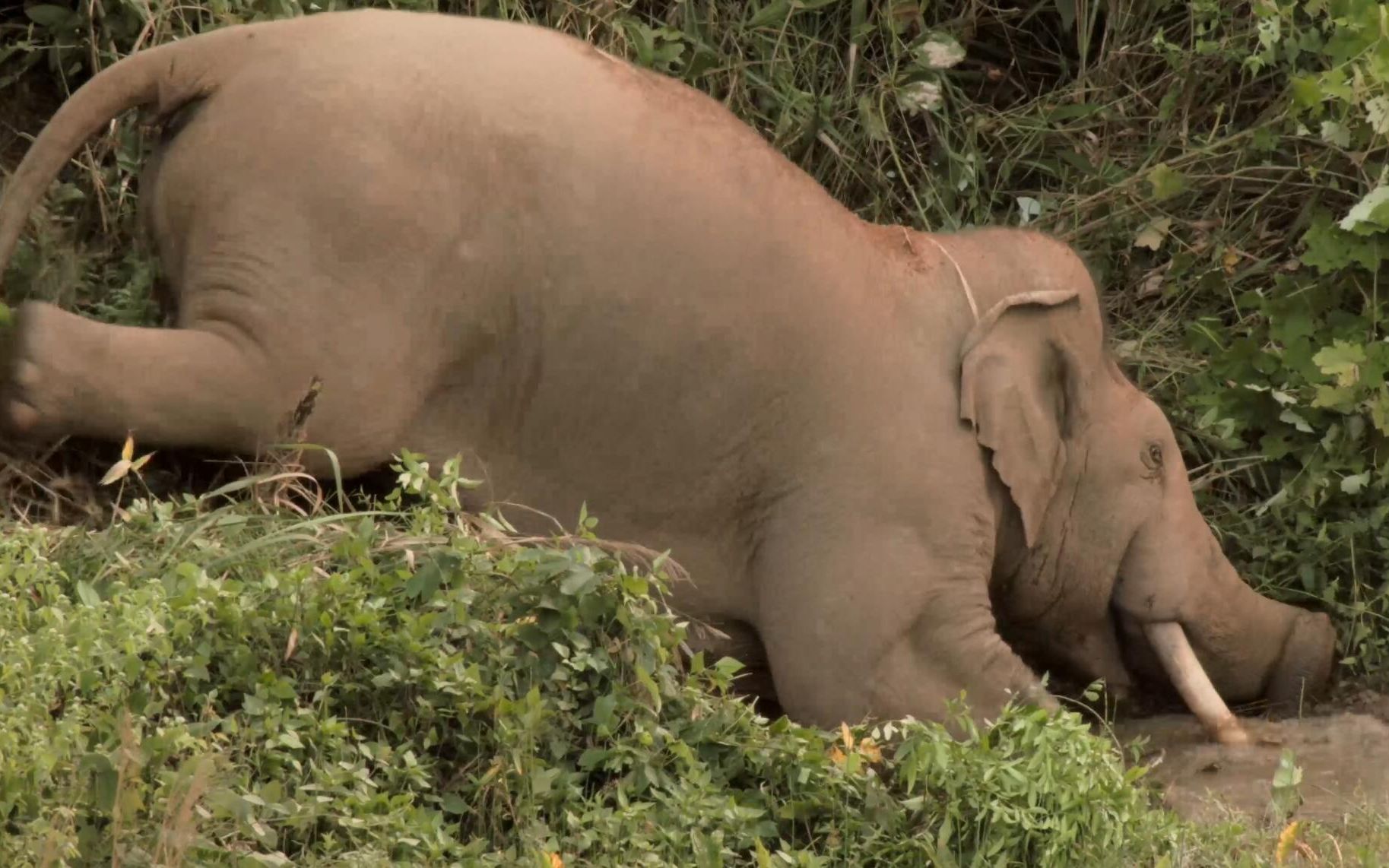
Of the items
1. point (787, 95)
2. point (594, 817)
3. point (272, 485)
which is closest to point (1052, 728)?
point (594, 817)

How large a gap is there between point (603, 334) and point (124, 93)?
112 centimetres

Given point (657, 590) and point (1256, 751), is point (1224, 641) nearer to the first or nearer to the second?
point (1256, 751)

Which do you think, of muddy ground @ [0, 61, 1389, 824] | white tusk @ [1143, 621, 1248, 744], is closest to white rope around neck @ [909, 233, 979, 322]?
white tusk @ [1143, 621, 1248, 744]

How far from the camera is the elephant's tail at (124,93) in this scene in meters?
4.69

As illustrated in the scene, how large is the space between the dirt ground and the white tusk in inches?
1.5

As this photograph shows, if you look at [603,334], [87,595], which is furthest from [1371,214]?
[87,595]

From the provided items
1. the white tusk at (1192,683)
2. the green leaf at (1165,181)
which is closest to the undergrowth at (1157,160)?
the green leaf at (1165,181)

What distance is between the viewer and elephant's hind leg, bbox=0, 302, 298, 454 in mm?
4504

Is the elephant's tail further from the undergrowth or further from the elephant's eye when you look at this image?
the elephant's eye

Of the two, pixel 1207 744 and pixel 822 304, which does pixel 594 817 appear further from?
pixel 1207 744

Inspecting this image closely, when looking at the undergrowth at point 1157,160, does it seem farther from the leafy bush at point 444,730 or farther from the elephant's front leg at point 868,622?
the leafy bush at point 444,730

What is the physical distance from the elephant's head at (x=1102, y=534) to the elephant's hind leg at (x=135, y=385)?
5.34 feet

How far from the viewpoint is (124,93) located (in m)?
4.79

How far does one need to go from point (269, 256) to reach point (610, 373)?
0.77 m
